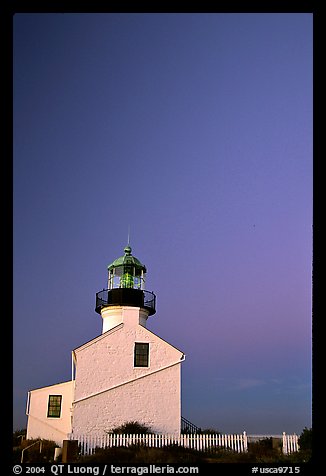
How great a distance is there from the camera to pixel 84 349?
65.7ft

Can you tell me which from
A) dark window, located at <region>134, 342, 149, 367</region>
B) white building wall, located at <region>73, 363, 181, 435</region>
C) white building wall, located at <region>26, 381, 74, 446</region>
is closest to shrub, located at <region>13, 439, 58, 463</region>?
white building wall, located at <region>26, 381, 74, 446</region>

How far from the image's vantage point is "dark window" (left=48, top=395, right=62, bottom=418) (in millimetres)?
20859

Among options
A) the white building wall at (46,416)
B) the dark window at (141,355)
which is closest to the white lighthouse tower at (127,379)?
the dark window at (141,355)

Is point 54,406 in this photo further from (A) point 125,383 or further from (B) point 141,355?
(B) point 141,355

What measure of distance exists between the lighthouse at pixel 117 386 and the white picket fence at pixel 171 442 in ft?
5.03

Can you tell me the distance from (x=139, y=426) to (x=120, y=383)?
172 cm

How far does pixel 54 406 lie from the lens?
2098 centimetres

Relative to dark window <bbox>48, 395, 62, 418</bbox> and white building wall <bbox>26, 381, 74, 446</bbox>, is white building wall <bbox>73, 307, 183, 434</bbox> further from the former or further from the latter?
dark window <bbox>48, 395, 62, 418</bbox>

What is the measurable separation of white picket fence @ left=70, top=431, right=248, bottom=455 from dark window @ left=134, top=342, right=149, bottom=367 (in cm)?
308

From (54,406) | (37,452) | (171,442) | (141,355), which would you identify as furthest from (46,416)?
(171,442)

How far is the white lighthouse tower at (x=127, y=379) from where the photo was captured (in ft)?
63.2
